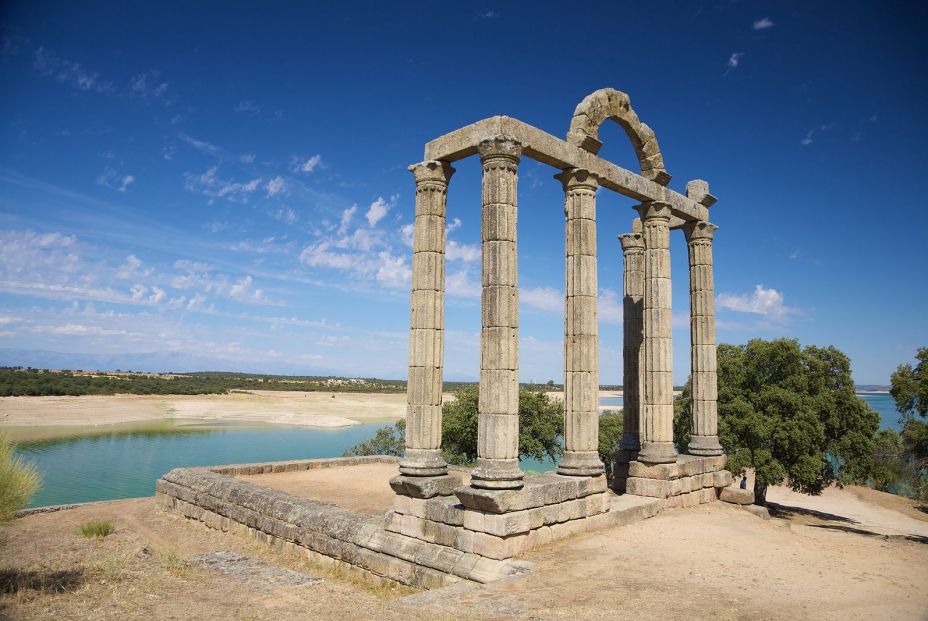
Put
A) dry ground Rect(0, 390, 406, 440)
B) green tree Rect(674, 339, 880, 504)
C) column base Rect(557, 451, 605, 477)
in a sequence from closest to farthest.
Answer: column base Rect(557, 451, 605, 477) < green tree Rect(674, 339, 880, 504) < dry ground Rect(0, 390, 406, 440)

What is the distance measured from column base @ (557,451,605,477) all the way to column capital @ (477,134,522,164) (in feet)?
18.5

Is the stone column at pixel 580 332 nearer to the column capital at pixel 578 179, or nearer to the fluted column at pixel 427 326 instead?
the column capital at pixel 578 179

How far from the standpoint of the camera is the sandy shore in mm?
57469

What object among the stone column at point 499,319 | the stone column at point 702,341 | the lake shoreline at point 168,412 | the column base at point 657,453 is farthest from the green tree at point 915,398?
the lake shoreline at point 168,412

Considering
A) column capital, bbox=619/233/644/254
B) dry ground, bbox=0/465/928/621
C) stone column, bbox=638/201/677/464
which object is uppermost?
column capital, bbox=619/233/644/254

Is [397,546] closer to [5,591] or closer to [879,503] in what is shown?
[5,591]

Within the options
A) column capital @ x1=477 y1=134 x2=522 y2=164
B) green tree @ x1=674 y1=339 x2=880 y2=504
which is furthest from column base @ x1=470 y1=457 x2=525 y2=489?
green tree @ x1=674 y1=339 x2=880 y2=504

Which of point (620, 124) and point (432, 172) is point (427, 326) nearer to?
point (432, 172)

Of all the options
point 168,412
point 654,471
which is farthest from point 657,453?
point 168,412

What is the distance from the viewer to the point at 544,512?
1046 centimetres

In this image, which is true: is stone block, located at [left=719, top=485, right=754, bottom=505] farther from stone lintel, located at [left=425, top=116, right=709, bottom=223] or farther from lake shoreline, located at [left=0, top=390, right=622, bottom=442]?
lake shoreline, located at [left=0, top=390, right=622, bottom=442]

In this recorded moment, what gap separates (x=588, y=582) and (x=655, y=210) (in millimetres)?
9061

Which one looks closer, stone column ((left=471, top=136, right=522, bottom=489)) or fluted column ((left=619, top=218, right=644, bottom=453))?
stone column ((left=471, top=136, right=522, bottom=489))

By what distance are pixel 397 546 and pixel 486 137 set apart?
724 centimetres
